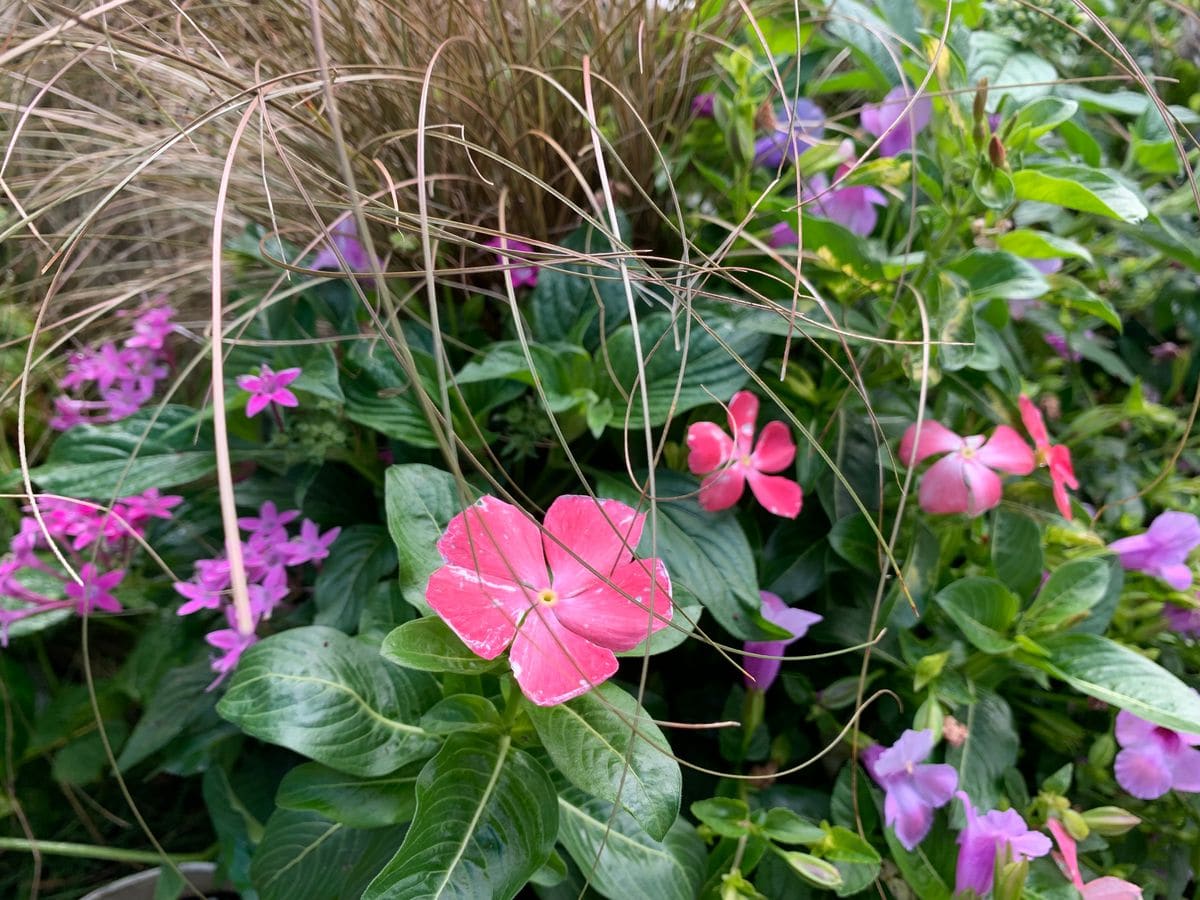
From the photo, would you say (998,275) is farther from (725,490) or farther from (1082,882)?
(1082,882)

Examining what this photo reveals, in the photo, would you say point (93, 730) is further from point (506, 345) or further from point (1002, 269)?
point (1002, 269)

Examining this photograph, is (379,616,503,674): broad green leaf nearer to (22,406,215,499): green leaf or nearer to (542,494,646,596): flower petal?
(542,494,646,596): flower petal

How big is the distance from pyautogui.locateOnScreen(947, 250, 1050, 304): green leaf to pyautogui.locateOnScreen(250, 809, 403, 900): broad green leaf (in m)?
0.62

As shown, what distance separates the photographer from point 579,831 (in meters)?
0.54

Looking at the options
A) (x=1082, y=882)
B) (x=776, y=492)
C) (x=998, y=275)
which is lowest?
(x=1082, y=882)

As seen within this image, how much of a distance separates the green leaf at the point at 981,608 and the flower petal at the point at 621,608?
29 centimetres

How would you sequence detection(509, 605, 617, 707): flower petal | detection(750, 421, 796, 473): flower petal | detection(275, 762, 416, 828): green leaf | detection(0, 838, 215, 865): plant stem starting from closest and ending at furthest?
detection(509, 605, 617, 707): flower petal → detection(275, 762, 416, 828): green leaf → detection(750, 421, 796, 473): flower petal → detection(0, 838, 215, 865): plant stem

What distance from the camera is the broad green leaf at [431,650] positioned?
0.44 meters

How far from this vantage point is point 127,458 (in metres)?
0.68

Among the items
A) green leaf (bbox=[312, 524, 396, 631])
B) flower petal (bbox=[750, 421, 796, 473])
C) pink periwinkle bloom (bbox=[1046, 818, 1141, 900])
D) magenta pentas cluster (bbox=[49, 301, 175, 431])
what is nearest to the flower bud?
pink periwinkle bloom (bbox=[1046, 818, 1141, 900])

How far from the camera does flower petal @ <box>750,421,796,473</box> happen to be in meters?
0.62

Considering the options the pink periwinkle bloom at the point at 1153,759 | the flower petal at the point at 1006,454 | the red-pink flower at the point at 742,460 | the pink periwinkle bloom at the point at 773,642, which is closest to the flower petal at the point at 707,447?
the red-pink flower at the point at 742,460

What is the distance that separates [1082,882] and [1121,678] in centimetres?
15

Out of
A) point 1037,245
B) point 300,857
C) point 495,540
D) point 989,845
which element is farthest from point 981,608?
point 300,857
